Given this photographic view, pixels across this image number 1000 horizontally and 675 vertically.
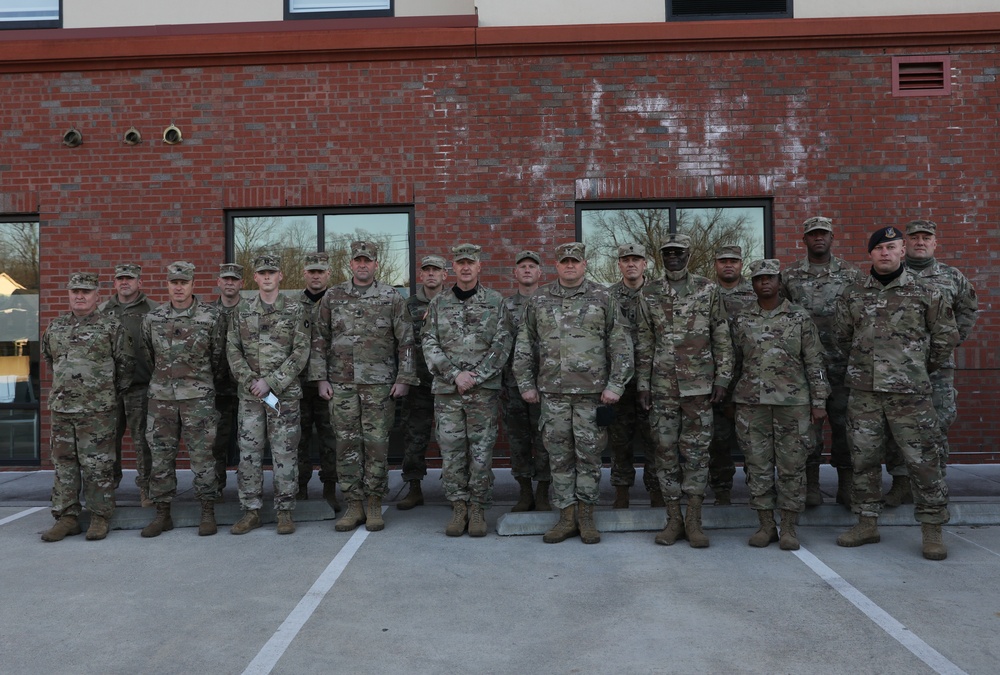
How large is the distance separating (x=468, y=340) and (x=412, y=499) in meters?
1.71

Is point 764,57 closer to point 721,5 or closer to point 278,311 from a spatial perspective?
point 721,5

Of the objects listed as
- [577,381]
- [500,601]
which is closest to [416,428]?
[577,381]

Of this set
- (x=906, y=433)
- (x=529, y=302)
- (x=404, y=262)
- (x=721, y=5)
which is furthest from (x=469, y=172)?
(x=906, y=433)

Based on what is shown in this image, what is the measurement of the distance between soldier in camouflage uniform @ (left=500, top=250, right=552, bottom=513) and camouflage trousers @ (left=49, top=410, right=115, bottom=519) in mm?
3223

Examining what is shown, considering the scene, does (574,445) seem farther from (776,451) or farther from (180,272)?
(180,272)

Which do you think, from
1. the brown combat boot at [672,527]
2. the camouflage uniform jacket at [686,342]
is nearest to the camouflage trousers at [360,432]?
the camouflage uniform jacket at [686,342]

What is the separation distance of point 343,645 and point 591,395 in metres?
2.53

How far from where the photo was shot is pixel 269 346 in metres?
5.70

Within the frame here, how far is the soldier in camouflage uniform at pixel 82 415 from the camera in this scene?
18.3 feet

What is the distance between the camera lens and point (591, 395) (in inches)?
210

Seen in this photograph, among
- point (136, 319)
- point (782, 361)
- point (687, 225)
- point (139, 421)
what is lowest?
point (139, 421)

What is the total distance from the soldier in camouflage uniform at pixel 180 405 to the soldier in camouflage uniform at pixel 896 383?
4.83 meters

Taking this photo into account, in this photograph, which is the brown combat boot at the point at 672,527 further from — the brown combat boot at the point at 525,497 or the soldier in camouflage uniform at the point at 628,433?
the brown combat boot at the point at 525,497

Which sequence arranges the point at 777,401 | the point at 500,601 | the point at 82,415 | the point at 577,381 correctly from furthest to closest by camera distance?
the point at 82,415 → the point at 577,381 → the point at 777,401 → the point at 500,601
